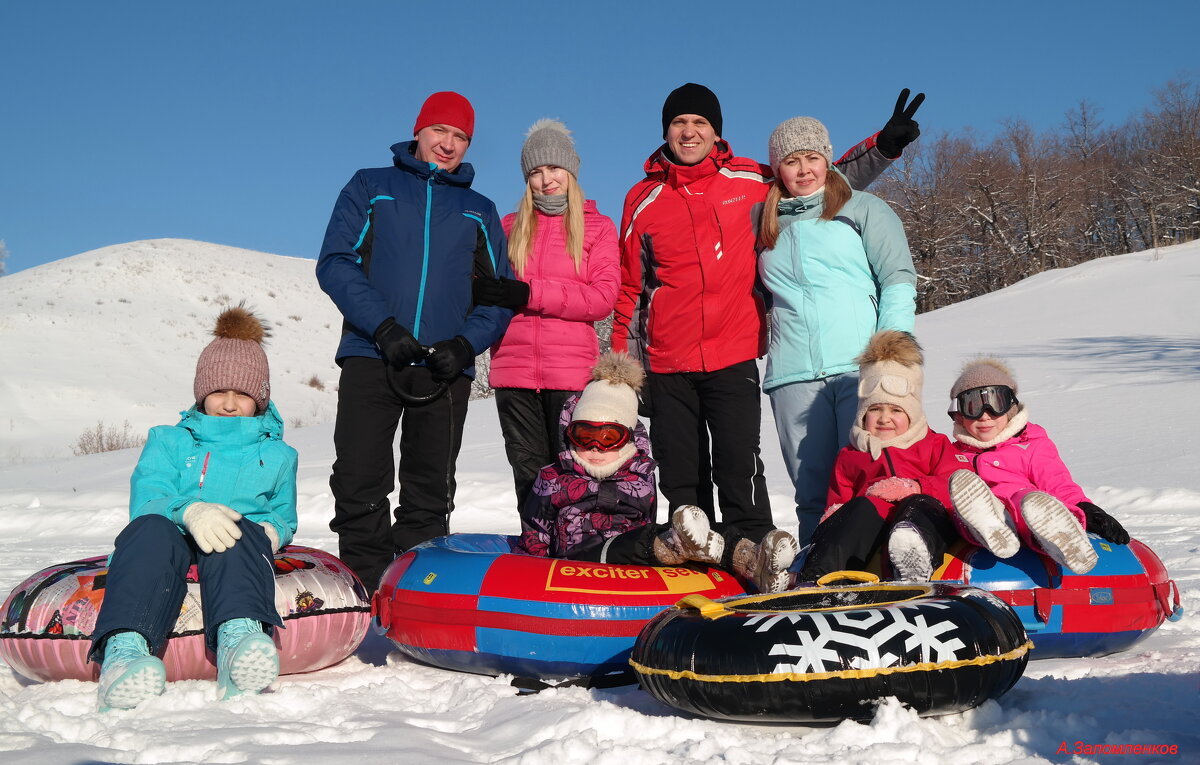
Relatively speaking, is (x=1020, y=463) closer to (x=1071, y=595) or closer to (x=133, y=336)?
(x=1071, y=595)

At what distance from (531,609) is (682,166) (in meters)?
2.32

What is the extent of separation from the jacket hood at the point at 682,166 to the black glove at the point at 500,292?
89cm

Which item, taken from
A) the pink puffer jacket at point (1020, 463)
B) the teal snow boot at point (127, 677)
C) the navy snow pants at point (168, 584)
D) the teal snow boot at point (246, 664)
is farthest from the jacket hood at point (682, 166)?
the teal snow boot at point (127, 677)

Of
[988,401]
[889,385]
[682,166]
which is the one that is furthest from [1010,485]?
[682,166]

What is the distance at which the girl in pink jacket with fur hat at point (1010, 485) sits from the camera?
A: 313cm

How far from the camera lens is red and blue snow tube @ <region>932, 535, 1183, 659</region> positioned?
10.9ft

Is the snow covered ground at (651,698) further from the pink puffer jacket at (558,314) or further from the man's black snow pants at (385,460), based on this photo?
the pink puffer jacket at (558,314)

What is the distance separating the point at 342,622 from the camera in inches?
139

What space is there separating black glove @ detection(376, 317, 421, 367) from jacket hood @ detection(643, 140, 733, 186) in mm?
1478

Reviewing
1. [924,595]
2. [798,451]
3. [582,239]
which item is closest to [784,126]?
[582,239]

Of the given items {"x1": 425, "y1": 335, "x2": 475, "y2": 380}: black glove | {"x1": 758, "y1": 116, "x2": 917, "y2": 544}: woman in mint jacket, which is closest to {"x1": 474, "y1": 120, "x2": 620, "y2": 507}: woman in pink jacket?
{"x1": 425, "y1": 335, "x2": 475, "y2": 380}: black glove

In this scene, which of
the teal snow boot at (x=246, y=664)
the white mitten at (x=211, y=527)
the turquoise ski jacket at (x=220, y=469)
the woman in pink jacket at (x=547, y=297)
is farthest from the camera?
the woman in pink jacket at (x=547, y=297)

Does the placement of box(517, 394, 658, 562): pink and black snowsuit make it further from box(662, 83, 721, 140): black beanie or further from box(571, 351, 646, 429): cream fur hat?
box(662, 83, 721, 140): black beanie

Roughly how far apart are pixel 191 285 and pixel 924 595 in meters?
41.9
